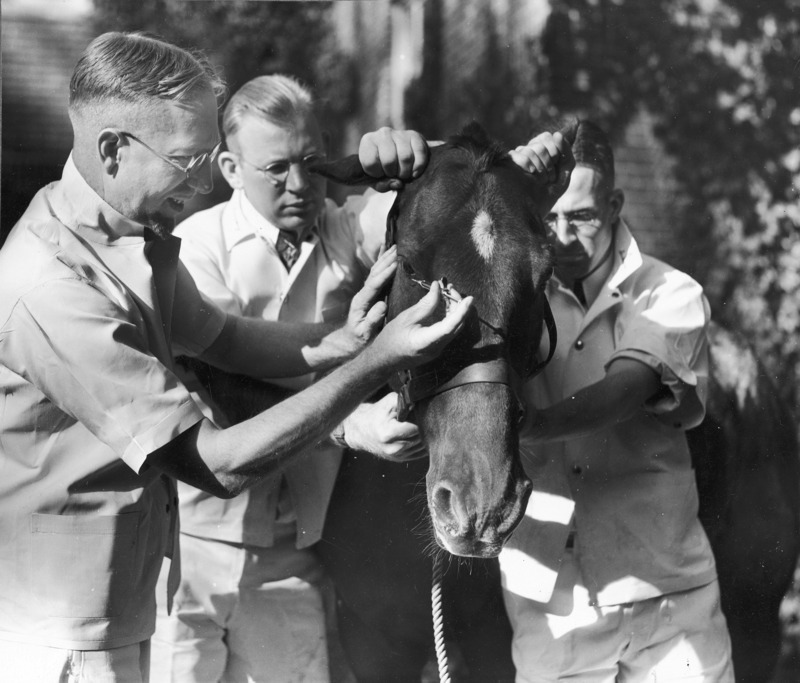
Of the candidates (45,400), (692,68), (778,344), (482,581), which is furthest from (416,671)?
(692,68)

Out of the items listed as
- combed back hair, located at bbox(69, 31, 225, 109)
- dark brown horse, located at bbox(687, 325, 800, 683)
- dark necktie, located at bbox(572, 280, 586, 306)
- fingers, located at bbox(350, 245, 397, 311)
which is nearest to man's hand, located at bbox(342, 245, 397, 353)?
fingers, located at bbox(350, 245, 397, 311)

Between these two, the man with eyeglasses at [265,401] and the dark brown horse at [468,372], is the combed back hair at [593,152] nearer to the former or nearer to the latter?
the dark brown horse at [468,372]

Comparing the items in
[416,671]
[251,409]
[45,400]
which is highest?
[45,400]

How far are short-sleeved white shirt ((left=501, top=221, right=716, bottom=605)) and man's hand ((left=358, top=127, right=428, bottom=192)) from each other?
27.8 inches

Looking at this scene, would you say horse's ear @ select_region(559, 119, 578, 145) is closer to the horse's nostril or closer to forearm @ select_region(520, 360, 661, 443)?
forearm @ select_region(520, 360, 661, 443)

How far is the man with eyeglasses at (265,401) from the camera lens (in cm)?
331

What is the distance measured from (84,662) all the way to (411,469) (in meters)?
1.59

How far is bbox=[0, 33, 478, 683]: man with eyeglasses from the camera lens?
88.0 inches

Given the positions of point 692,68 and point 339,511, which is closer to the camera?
point 339,511

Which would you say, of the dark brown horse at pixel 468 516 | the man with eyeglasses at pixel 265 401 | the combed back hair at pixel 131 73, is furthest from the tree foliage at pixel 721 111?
the combed back hair at pixel 131 73

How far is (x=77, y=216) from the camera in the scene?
8.02ft

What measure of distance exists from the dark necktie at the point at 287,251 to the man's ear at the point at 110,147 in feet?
3.52

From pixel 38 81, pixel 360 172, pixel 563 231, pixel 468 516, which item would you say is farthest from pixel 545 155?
pixel 38 81

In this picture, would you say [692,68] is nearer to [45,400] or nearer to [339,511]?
[339,511]
